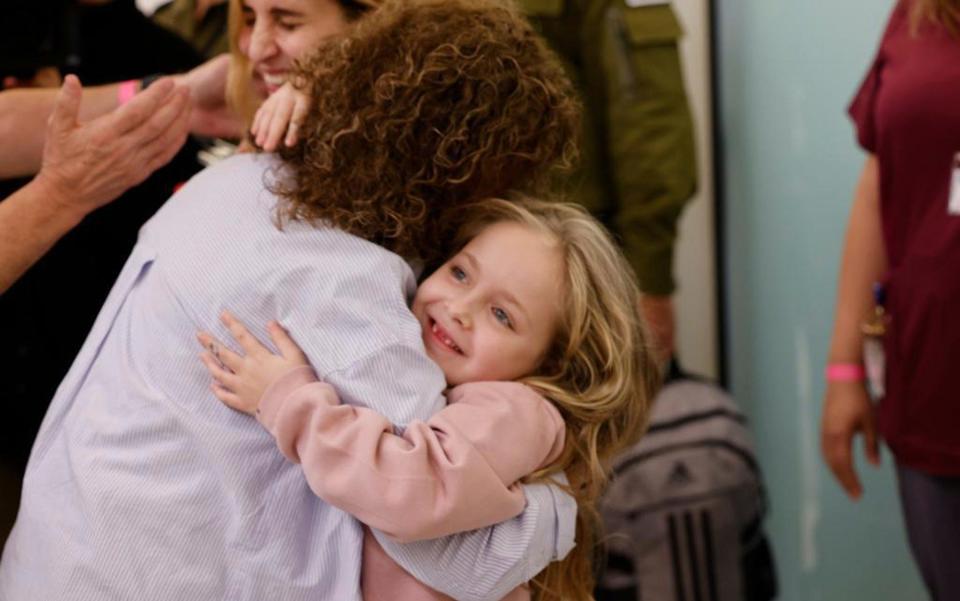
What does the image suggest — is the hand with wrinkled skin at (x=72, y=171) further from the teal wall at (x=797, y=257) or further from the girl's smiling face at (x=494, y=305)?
the teal wall at (x=797, y=257)

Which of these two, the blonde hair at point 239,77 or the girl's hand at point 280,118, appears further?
the blonde hair at point 239,77

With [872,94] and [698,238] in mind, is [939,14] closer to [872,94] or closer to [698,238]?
[872,94]

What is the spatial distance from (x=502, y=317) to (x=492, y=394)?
0.40 feet

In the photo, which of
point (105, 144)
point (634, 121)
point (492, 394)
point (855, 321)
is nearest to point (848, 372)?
point (855, 321)

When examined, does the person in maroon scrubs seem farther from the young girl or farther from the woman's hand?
the young girl

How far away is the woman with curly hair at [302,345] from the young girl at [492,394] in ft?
0.11

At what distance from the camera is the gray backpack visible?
2.81m

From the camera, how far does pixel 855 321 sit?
2252mm

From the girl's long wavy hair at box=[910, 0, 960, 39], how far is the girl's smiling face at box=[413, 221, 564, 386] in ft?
2.86

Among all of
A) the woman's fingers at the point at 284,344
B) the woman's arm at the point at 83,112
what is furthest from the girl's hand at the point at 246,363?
the woman's arm at the point at 83,112

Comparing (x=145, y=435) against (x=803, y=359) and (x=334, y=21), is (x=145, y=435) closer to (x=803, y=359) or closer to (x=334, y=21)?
(x=334, y=21)

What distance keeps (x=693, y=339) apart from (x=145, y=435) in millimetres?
2301

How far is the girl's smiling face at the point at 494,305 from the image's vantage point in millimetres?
1396

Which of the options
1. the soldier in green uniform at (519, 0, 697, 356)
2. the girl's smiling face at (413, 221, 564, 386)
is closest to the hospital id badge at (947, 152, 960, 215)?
the girl's smiling face at (413, 221, 564, 386)
